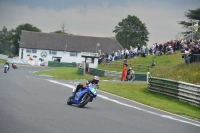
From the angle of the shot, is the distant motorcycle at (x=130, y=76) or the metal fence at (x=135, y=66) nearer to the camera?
the distant motorcycle at (x=130, y=76)

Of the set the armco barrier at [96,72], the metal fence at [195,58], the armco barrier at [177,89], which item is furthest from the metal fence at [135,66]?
the armco barrier at [177,89]

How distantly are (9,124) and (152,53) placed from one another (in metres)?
48.3

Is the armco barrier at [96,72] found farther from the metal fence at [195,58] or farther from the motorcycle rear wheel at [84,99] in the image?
the motorcycle rear wheel at [84,99]

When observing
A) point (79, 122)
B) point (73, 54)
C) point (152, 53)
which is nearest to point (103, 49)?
point (73, 54)

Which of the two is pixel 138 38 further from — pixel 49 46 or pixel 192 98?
pixel 192 98

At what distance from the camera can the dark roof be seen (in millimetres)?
109125

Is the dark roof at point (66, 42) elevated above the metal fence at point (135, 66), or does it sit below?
above

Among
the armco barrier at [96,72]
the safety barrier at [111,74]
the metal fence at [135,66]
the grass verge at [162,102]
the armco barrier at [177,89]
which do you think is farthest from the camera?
the metal fence at [135,66]

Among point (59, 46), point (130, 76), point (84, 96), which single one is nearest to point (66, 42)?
point (59, 46)

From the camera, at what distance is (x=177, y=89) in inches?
1051

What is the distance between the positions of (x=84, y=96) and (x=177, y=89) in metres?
10.4

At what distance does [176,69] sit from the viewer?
107 ft

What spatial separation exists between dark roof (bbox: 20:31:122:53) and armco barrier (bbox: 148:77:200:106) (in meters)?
78.9

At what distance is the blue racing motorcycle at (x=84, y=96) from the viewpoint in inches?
685
